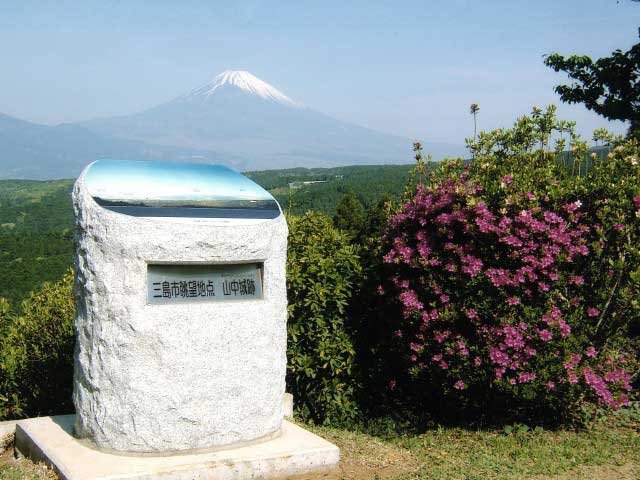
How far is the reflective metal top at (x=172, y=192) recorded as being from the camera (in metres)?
4.81

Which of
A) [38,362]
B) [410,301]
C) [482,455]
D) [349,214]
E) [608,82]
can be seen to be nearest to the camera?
[482,455]

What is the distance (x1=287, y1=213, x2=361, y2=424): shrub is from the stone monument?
4.51 feet

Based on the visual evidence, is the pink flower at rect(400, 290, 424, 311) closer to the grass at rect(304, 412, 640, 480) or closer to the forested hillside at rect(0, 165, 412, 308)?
the grass at rect(304, 412, 640, 480)

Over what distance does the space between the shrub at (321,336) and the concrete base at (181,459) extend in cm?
130

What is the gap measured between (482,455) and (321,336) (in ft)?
6.17

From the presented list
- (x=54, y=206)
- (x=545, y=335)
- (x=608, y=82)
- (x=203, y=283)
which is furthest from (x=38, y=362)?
(x=54, y=206)

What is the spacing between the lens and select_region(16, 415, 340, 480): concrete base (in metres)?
4.57

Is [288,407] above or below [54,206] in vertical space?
below

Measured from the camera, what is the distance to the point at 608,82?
12.4 m

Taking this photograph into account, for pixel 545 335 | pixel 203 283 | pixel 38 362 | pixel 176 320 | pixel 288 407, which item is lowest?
pixel 288 407

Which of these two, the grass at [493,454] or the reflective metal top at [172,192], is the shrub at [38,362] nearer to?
the reflective metal top at [172,192]

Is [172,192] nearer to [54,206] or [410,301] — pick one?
[410,301]

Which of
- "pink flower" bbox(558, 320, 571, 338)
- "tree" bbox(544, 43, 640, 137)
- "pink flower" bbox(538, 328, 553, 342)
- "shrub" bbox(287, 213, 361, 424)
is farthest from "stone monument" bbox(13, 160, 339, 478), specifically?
"tree" bbox(544, 43, 640, 137)

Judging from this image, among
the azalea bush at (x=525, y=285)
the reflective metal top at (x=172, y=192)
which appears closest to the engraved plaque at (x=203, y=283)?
the reflective metal top at (x=172, y=192)
